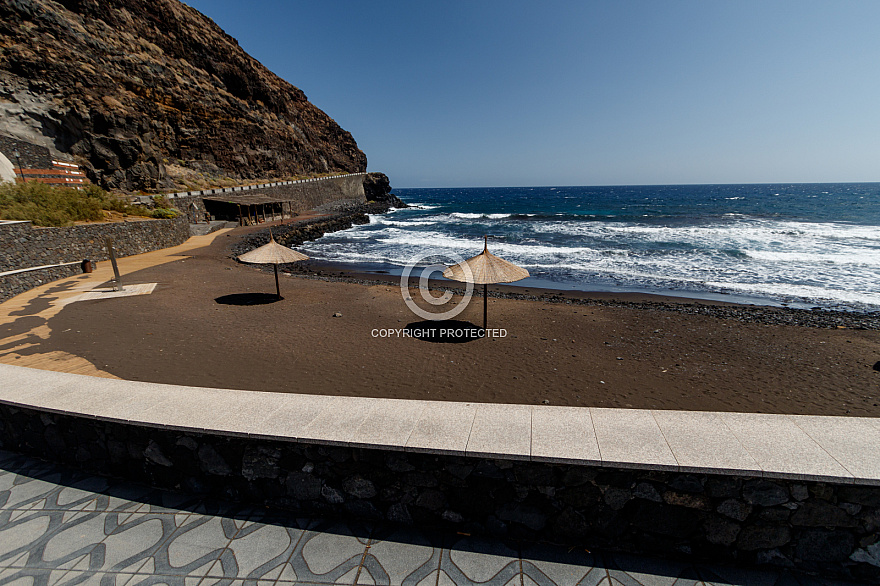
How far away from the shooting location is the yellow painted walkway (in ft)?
21.9

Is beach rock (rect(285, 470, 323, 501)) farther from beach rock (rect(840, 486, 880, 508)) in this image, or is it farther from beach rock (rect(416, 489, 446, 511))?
beach rock (rect(840, 486, 880, 508))

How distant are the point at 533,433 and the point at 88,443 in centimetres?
408

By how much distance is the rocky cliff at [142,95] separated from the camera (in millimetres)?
27047

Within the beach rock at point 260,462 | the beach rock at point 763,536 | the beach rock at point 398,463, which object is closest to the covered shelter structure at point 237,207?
the beach rock at point 260,462

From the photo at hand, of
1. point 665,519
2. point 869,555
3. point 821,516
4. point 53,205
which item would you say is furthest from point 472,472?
point 53,205

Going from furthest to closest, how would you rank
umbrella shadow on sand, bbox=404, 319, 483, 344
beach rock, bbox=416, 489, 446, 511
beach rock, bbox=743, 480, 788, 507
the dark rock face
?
1. the dark rock face
2. umbrella shadow on sand, bbox=404, 319, 483, 344
3. beach rock, bbox=416, 489, 446, 511
4. beach rock, bbox=743, 480, 788, 507

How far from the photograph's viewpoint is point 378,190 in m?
74.3

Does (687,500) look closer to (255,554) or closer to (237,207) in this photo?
(255,554)

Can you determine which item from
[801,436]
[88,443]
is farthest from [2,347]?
[801,436]

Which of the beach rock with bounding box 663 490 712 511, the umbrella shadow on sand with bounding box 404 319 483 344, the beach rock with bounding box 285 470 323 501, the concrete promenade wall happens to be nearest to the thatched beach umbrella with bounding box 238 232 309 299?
the umbrella shadow on sand with bounding box 404 319 483 344

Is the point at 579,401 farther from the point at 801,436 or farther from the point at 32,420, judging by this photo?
the point at 32,420

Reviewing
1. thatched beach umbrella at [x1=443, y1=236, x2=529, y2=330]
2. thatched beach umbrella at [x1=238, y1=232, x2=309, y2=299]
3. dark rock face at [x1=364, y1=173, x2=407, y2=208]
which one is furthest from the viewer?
dark rock face at [x1=364, y1=173, x2=407, y2=208]

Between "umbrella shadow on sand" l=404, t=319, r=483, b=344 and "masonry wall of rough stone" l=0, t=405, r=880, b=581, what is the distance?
218 inches

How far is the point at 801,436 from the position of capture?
2.93 meters
